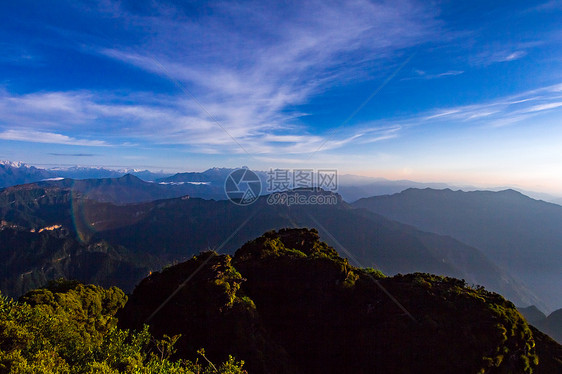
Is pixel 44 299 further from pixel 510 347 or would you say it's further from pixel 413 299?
pixel 510 347

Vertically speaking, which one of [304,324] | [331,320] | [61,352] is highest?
[61,352]

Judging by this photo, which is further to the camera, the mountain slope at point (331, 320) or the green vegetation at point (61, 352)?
the mountain slope at point (331, 320)

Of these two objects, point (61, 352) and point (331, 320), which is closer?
point (61, 352)

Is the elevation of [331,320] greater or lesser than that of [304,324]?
greater

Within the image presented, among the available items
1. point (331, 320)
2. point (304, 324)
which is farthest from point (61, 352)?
point (331, 320)

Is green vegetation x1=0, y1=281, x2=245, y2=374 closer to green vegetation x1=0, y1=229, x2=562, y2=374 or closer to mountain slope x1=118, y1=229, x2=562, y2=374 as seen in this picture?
green vegetation x1=0, y1=229, x2=562, y2=374

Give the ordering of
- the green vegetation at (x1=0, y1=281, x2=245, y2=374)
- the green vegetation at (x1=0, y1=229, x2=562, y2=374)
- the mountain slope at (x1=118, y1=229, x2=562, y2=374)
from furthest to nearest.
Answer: the mountain slope at (x1=118, y1=229, x2=562, y2=374) → the green vegetation at (x1=0, y1=229, x2=562, y2=374) → the green vegetation at (x1=0, y1=281, x2=245, y2=374)

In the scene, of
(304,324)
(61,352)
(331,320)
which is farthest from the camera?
(304,324)

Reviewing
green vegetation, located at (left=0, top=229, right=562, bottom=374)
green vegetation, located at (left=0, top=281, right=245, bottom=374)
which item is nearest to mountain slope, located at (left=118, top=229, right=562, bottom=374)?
green vegetation, located at (left=0, top=229, right=562, bottom=374)

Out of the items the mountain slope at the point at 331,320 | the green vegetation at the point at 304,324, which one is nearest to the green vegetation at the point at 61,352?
the green vegetation at the point at 304,324

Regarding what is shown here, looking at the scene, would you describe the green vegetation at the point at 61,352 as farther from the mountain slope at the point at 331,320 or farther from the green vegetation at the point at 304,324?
the mountain slope at the point at 331,320

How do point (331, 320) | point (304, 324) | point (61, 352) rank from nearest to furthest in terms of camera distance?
point (61, 352) < point (331, 320) < point (304, 324)

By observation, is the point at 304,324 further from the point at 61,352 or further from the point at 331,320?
the point at 61,352

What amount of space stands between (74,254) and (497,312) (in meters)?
244
